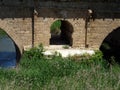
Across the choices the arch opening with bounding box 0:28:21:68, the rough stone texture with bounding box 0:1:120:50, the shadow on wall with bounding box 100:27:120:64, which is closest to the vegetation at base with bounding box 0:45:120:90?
the rough stone texture with bounding box 0:1:120:50

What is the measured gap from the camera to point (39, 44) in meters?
Result: 14.6

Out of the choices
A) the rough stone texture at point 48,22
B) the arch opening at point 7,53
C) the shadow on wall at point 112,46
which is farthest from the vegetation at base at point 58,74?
the arch opening at point 7,53

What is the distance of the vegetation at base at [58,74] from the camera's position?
898 centimetres

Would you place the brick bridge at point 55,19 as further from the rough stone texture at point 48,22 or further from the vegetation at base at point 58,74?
the vegetation at base at point 58,74

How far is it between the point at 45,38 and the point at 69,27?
4.41ft

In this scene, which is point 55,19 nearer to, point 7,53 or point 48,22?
point 48,22

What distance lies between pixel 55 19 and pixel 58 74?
342 centimetres

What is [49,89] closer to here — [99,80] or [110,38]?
[99,80]

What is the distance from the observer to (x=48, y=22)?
1460 cm

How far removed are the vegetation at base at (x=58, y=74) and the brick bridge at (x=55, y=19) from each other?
622mm

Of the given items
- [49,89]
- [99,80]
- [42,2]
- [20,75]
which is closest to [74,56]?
[42,2]

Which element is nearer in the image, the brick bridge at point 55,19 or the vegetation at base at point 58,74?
the vegetation at base at point 58,74

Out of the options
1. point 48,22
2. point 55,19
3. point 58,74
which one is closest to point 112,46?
point 55,19

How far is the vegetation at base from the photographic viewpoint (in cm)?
898
